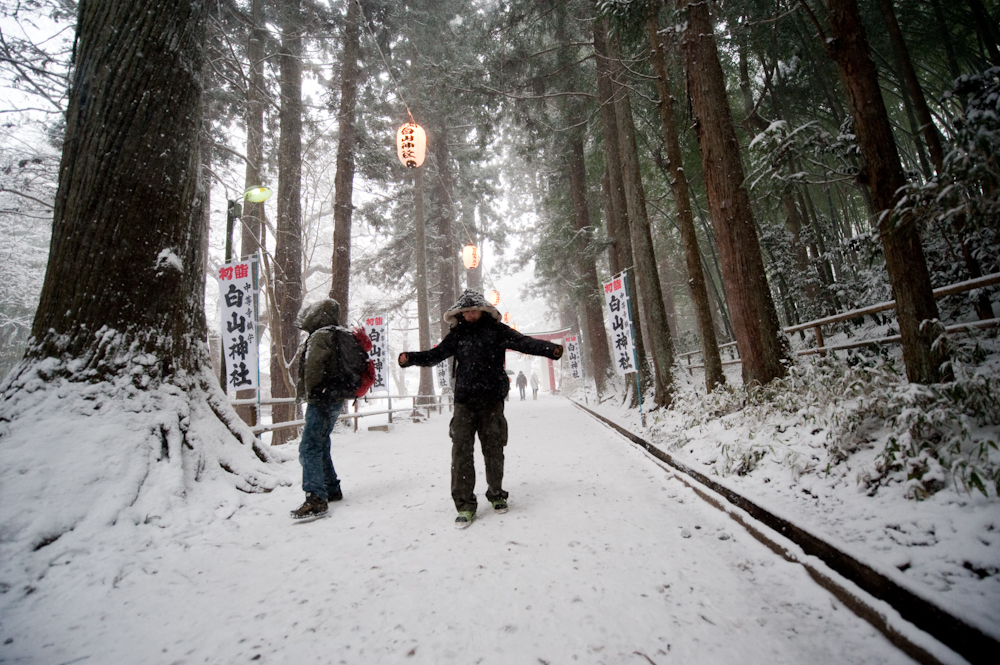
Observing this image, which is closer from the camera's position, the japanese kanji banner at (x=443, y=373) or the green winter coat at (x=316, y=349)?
the green winter coat at (x=316, y=349)

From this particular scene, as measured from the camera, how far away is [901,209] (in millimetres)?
2539

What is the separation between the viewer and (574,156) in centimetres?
1388

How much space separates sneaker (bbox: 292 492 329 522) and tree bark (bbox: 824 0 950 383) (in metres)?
4.73

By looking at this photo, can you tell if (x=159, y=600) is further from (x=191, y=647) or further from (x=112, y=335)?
(x=112, y=335)

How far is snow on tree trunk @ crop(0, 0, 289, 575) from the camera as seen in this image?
265 centimetres

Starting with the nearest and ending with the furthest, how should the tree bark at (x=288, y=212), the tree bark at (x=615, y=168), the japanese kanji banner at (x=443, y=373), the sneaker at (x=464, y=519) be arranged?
1. the sneaker at (x=464, y=519)
2. the tree bark at (x=288, y=212)
3. the tree bark at (x=615, y=168)
4. the japanese kanji banner at (x=443, y=373)

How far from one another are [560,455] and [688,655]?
4028 mm

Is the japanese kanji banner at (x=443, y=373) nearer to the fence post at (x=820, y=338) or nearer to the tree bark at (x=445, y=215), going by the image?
the tree bark at (x=445, y=215)

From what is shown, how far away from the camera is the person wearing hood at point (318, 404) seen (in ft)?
11.0

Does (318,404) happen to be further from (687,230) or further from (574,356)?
(574,356)

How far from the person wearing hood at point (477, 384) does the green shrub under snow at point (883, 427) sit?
2091mm

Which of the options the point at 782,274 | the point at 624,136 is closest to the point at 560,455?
the point at 624,136

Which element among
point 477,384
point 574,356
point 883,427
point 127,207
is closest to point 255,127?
point 127,207

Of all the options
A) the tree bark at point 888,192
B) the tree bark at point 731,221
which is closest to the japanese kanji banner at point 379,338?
the tree bark at point 731,221
